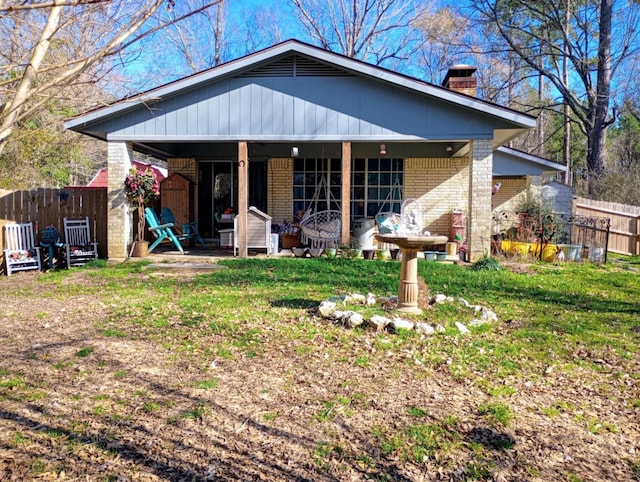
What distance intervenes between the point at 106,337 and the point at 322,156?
383 inches

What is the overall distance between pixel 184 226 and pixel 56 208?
9.69 feet

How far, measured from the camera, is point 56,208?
11211 mm

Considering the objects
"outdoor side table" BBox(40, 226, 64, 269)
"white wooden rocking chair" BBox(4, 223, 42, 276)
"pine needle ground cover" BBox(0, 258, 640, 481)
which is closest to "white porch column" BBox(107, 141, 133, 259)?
"outdoor side table" BBox(40, 226, 64, 269)

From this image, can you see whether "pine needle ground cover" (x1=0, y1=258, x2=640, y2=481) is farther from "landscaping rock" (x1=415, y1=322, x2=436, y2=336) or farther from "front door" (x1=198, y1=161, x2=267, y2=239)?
"front door" (x1=198, y1=161, x2=267, y2=239)

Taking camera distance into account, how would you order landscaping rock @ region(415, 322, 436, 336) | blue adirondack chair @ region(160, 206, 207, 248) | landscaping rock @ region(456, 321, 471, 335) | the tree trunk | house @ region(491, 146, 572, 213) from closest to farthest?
landscaping rock @ region(415, 322, 436, 336) < landscaping rock @ region(456, 321, 471, 335) < blue adirondack chair @ region(160, 206, 207, 248) < house @ region(491, 146, 572, 213) < the tree trunk

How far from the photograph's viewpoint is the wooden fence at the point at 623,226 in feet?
46.6

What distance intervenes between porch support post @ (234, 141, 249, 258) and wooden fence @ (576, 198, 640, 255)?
11080 mm

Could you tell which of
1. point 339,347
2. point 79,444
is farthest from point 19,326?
point 339,347

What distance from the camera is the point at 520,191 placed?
16.1 metres

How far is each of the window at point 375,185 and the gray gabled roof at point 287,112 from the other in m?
3.67

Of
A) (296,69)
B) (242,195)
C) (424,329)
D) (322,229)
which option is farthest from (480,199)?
(424,329)

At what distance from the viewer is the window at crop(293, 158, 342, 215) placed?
14289mm

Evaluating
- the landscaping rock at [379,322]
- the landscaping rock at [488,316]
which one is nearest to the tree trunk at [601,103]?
the landscaping rock at [488,316]

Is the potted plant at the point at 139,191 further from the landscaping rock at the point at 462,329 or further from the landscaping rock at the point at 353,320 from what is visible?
the landscaping rock at the point at 462,329
